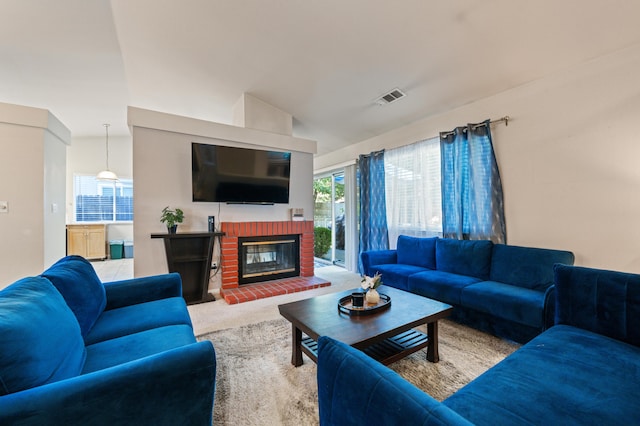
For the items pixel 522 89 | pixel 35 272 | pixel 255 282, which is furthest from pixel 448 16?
pixel 35 272

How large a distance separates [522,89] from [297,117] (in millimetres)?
3087

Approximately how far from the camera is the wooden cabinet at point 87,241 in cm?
638

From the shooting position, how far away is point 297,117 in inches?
179

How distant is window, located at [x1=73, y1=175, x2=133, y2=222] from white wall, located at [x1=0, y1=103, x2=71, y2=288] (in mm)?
4714

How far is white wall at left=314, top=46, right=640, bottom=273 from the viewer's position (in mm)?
2320

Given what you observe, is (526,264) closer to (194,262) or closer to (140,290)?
(140,290)

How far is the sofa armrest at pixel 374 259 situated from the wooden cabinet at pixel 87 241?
6.64m

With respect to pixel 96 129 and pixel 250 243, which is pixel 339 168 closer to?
pixel 250 243

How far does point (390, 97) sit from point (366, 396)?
142 inches

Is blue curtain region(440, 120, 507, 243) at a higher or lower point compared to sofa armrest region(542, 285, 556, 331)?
higher

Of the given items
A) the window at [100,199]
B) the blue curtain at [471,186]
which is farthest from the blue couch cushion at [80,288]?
the window at [100,199]

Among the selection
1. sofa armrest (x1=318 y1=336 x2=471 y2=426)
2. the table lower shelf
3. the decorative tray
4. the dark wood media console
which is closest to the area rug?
the table lower shelf

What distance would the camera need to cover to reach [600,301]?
1.64m

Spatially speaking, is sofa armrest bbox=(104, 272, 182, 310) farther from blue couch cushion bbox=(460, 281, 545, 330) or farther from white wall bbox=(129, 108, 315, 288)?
blue couch cushion bbox=(460, 281, 545, 330)
